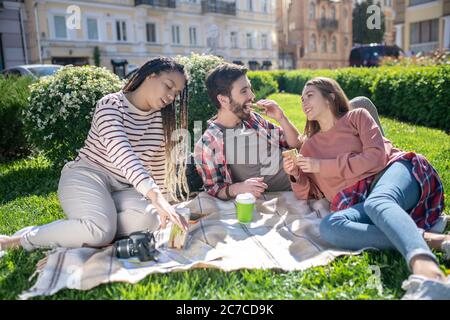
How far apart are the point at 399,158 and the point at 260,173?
1.27m

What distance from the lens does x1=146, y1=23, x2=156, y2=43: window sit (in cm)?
2848

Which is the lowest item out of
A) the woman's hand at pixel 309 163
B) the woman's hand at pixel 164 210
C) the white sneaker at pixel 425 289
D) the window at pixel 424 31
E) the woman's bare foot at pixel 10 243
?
the woman's bare foot at pixel 10 243

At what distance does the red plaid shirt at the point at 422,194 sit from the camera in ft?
9.39

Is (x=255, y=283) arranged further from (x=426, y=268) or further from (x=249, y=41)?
(x=249, y=41)

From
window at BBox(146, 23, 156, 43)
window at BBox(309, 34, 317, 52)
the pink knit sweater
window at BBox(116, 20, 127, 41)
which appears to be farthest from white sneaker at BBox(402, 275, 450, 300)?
window at BBox(309, 34, 317, 52)

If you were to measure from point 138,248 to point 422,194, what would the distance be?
1.89 metres

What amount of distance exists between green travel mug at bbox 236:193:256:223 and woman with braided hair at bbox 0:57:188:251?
0.56 metres

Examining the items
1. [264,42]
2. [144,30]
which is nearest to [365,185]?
[144,30]

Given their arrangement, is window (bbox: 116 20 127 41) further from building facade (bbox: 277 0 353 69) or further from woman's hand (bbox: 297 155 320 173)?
woman's hand (bbox: 297 155 320 173)

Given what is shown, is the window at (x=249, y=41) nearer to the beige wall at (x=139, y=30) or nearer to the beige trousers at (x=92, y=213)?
the beige wall at (x=139, y=30)

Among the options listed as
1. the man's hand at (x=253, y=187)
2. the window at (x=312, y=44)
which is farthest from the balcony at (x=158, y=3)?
the man's hand at (x=253, y=187)

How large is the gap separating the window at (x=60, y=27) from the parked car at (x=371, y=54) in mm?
15737

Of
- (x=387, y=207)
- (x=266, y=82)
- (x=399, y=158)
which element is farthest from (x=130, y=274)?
(x=266, y=82)
